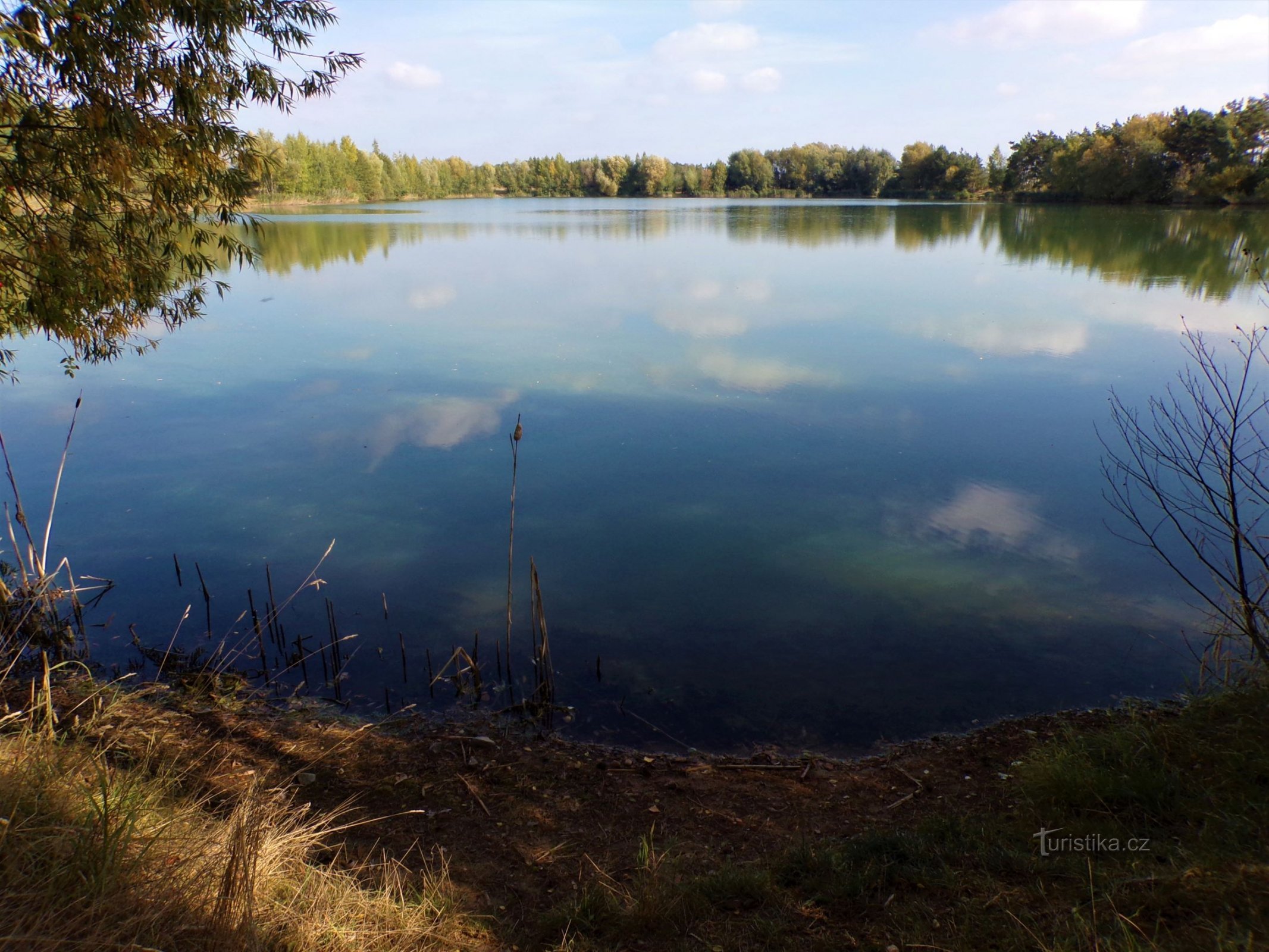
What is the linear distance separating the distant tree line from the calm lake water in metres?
2.67

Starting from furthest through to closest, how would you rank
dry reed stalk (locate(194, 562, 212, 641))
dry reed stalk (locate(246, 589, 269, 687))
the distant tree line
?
1. the distant tree line
2. dry reed stalk (locate(194, 562, 212, 641))
3. dry reed stalk (locate(246, 589, 269, 687))

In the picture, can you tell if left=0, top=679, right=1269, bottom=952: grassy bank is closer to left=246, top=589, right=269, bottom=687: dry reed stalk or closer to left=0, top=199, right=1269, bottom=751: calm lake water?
left=246, top=589, right=269, bottom=687: dry reed stalk

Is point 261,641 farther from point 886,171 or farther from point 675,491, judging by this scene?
point 886,171

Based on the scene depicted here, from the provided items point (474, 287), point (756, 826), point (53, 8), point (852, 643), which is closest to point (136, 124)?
point (53, 8)

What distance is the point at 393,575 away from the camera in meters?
5.33

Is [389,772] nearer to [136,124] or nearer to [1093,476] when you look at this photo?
[136,124]

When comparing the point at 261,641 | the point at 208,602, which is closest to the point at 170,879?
the point at 261,641

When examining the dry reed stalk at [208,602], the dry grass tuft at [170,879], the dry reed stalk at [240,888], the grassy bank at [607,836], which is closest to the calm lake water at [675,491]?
the dry reed stalk at [208,602]

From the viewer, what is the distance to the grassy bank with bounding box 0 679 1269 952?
6.66ft

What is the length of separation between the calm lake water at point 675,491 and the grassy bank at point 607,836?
0.53 m

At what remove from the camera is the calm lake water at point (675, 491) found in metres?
4.39

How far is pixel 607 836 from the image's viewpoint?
10.2 ft

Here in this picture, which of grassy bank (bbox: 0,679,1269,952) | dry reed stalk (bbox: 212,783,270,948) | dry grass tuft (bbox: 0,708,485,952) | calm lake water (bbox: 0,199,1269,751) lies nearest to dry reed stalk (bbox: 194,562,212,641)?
calm lake water (bbox: 0,199,1269,751)

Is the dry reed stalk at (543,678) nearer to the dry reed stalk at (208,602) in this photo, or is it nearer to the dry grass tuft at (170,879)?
the dry grass tuft at (170,879)
